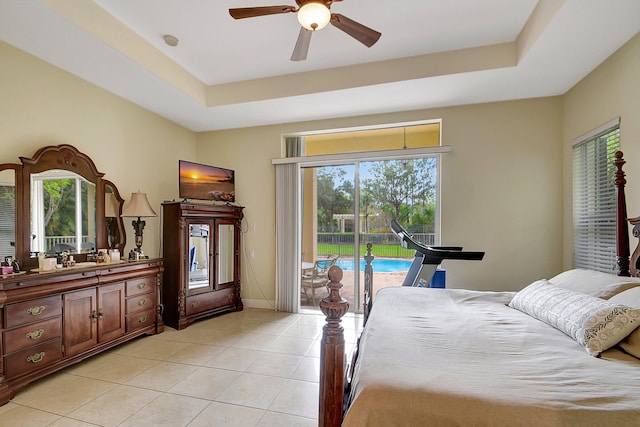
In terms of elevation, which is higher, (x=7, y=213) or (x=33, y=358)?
(x=7, y=213)

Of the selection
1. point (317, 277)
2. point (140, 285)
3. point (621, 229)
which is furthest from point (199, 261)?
point (621, 229)

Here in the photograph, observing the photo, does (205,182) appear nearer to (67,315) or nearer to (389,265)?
(67,315)

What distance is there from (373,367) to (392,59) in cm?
306

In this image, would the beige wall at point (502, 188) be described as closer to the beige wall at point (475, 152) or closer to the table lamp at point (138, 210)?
the beige wall at point (475, 152)

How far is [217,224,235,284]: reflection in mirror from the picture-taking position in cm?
434

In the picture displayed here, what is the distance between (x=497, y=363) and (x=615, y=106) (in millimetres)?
2804

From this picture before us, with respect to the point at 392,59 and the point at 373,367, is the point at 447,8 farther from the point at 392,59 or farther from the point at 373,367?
the point at 373,367

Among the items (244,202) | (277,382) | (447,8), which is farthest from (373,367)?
(244,202)

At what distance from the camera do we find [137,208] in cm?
348

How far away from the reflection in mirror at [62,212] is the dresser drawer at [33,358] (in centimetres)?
89

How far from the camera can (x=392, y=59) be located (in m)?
3.18

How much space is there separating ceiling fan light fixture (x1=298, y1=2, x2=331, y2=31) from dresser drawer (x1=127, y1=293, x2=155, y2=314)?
3245 millimetres

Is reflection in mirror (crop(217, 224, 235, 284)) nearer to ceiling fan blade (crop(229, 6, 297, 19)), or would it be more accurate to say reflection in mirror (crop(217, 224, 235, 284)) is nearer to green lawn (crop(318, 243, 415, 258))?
green lawn (crop(318, 243, 415, 258))

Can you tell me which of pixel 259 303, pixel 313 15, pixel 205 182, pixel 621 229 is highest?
pixel 313 15
